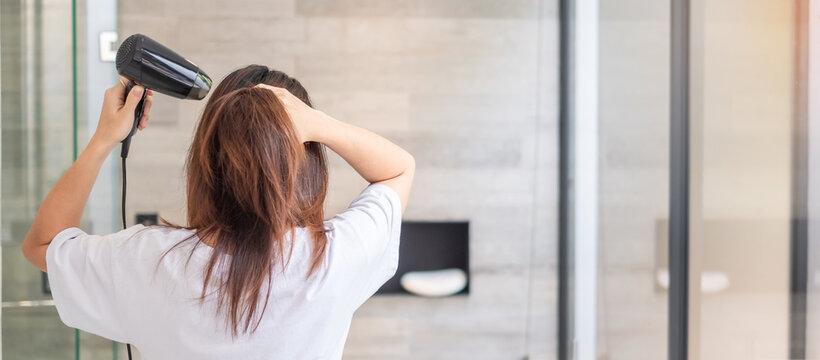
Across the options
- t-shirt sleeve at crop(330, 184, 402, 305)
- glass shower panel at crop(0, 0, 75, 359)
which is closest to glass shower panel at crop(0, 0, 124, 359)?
glass shower panel at crop(0, 0, 75, 359)

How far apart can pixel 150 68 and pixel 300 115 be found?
8.1 inches

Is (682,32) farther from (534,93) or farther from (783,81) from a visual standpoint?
(534,93)

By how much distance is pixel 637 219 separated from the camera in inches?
54.2

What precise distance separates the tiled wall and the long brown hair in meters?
1.14

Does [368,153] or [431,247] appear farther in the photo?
[431,247]

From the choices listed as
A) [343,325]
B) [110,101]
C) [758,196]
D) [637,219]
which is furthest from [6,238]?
[637,219]

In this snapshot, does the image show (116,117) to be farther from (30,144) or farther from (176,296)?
(30,144)

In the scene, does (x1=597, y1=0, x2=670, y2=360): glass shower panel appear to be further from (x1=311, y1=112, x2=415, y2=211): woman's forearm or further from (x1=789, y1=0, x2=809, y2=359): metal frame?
(x1=311, y1=112, x2=415, y2=211): woman's forearm

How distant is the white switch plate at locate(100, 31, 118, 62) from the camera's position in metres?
1.34

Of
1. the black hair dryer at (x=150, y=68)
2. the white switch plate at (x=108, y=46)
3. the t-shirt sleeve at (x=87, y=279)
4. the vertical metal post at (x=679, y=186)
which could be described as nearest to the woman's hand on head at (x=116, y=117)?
the black hair dryer at (x=150, y=68)

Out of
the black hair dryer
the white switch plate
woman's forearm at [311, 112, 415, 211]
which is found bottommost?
woman's forearm at [311, 112, 415, 211]

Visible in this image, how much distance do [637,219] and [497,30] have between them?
2.43 ft

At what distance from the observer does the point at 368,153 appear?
2.22 ft

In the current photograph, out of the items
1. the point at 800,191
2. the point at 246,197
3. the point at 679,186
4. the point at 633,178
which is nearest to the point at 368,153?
the point at 246,197
